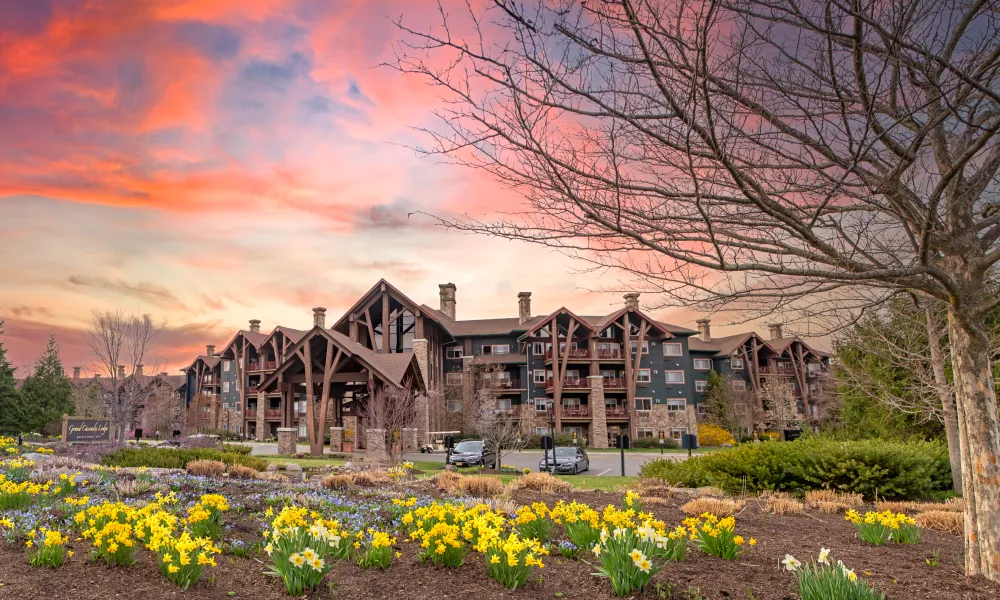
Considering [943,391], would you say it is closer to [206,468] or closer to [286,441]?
[206,468]

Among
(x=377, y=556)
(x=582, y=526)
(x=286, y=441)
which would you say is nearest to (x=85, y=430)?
(x=286, y=441)

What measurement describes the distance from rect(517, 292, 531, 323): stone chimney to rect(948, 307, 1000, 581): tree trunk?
49472 millimetres

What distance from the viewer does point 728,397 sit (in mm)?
53344

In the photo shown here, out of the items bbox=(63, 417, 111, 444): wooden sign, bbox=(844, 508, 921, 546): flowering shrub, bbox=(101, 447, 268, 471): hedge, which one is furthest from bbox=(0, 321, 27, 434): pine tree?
bbox=(844, 508, 921, 546): flowering shrub

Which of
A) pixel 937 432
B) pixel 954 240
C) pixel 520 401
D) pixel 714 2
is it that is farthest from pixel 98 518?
pixel 520 401

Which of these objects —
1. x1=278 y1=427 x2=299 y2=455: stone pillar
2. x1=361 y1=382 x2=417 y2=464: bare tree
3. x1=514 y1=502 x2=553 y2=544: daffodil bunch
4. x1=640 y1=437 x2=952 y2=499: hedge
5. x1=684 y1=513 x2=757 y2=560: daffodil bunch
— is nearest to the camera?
x1=684 y1=513 x2=757 y2=560: daffodil bunch

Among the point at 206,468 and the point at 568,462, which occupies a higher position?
the point at 206,468

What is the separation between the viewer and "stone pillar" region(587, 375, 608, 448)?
48906mm

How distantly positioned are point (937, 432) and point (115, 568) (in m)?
22.2

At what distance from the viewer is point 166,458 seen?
15430 millimetres

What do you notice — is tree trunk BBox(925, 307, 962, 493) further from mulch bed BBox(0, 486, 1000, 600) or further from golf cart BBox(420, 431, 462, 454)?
golf cart BBox(420, 431, 462, 454)

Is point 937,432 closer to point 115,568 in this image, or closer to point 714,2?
point 714,2

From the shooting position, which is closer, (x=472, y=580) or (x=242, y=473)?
(x=472, y=580)

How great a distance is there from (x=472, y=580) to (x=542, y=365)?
153ft
